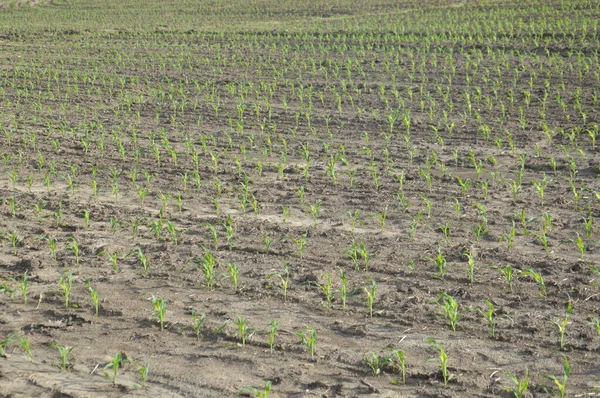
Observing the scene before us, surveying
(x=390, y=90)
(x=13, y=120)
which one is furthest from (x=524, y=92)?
(x=13, y=120)

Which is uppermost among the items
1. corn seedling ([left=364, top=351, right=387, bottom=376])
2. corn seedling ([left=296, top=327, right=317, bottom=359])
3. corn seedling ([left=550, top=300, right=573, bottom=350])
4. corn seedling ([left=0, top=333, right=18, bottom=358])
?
corn seedling ([left=550, top=300, right=573, bottom=350])

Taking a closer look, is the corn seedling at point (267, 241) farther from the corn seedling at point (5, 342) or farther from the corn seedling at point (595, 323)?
the corn seedling at point (595, 323)

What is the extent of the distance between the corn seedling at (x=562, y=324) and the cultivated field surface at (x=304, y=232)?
1 centimetres

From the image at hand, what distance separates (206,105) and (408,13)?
20.3 meters

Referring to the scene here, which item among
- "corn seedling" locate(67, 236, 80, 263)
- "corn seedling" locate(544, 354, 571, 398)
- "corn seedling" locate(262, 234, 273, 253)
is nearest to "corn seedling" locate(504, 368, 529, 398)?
"corn seedling" locate(544, 354, 571, 398)

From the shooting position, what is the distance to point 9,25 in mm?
31312

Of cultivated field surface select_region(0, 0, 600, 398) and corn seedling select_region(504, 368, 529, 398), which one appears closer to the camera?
corn seedling select_region(504, 368, 529, 398)

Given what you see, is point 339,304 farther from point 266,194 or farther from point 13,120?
point 13,120

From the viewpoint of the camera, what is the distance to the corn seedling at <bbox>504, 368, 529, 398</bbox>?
409cm

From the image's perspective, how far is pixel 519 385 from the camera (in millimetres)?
4133

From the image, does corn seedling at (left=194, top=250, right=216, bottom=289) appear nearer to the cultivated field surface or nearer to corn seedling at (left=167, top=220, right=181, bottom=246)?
the cultivated field surface

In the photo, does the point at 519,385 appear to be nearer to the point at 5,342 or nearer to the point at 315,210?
the point at 5,342

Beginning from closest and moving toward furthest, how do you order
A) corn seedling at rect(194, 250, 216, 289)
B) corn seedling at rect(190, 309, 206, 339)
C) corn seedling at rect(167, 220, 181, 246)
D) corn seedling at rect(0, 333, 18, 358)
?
1. corn seedling at rect(0, 333, 18, 358)
2. corn seedling at rect(190, 309, 206, 339)
3. corn seedling at rect(194, 250, 216, 289)
4. corn seedling at rect(167, 220, 181, 246)

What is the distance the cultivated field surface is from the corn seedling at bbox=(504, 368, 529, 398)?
2cm
